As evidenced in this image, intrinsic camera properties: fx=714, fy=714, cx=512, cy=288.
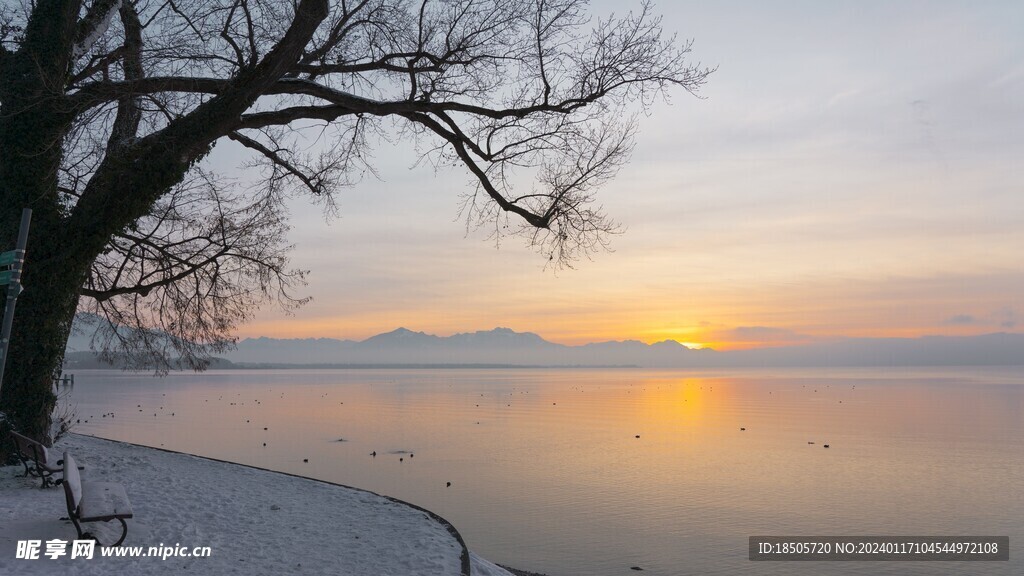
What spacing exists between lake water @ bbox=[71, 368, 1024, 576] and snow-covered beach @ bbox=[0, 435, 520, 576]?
186 inches

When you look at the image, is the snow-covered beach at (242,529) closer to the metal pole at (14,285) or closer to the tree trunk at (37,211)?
the tree trunk at (37,211)

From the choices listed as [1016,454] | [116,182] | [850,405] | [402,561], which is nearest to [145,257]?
[116,182]

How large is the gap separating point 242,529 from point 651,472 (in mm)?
18094

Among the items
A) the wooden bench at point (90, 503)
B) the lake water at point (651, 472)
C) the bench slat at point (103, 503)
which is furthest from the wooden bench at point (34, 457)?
the lake water at point (651, 472)

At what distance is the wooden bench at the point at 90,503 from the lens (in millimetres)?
7336

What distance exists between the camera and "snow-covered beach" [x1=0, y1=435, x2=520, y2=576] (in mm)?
7598

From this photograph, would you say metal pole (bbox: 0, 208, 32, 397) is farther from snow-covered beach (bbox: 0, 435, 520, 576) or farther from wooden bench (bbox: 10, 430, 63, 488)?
wooden bench (bbox: 10, 430, 63, 488)

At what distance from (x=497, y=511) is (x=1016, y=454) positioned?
76.2 feet

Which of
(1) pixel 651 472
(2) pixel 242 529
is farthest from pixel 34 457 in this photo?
(1) pixel 651 472

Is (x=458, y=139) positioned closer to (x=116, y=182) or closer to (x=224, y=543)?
(x=116, y=182)

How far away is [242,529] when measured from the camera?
9.07 m

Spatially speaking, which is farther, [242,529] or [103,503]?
[242,529]

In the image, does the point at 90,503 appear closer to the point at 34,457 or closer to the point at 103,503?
the point at 103,503

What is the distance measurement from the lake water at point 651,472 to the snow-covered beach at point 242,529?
4724 mm
